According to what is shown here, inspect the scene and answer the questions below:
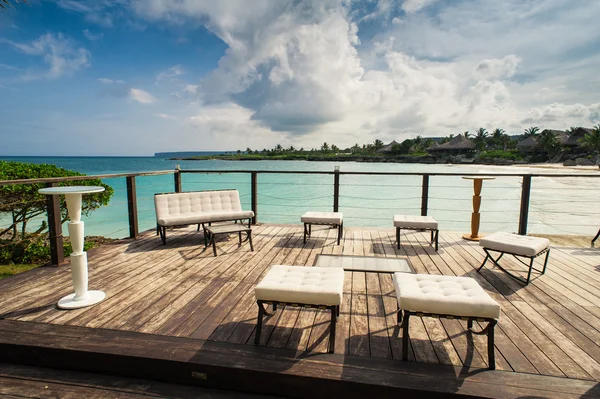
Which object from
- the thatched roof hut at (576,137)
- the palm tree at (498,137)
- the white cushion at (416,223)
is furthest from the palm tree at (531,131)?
the white cushion at (416,223)

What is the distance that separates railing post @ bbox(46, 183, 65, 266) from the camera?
301cm

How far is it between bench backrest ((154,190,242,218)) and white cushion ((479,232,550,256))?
340 cm

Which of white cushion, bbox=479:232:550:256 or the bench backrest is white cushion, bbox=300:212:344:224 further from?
white cushion, bbox=479:232:550:256

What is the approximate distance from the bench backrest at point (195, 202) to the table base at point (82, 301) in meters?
1.87

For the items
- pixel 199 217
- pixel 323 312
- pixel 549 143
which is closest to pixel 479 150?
pixel 549 143

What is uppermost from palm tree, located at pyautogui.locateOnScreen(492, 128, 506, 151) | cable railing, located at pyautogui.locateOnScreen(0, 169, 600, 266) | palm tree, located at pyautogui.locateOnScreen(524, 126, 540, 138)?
palm tree, located at pyautogui.locateOnScreen(524, 126, 540, 138)

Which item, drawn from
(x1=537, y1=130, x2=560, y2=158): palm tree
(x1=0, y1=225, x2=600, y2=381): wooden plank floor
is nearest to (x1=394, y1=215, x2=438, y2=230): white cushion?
(x1=0, y1=225, x2=600, y2=381): wooden plank floor

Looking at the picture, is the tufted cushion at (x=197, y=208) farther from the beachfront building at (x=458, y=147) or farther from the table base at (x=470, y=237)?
the beachfront building at (x=458, y=147)

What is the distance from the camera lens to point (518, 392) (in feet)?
4.57

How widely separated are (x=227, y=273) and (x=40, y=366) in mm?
1482

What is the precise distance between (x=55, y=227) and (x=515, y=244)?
4.58 m

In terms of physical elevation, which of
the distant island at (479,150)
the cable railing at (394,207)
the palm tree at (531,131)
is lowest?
the cable railing at (394,207)

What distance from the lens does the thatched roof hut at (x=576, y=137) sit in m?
43.3

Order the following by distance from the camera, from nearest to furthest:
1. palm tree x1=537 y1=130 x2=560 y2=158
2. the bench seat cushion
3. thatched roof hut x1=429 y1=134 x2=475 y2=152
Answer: the bench seat cushion
palm tree x1=537 y1=130 x2=560 y2=158
thatched roof hut x1=429 y1=134 x2=475 y2=152
